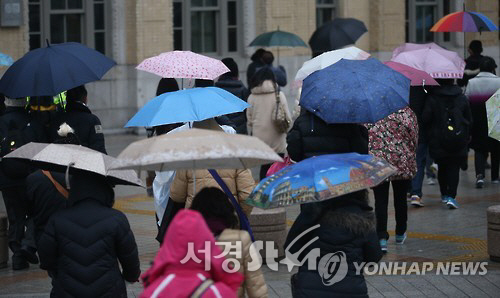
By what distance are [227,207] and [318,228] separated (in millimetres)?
928

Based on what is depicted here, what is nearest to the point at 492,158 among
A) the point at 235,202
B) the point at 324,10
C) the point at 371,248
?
the point at 235,202

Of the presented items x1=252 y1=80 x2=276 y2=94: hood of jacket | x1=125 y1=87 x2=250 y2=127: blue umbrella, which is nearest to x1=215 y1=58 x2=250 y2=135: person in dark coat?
x1=252 y1=80 x2=276 y2=94: hood of jacket

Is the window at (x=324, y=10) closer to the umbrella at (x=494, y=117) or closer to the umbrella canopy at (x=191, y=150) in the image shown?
the umbrella at (x=494, y=117)

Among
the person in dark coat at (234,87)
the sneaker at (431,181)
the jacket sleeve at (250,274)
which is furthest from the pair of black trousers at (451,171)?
the jacket sleeve at (250,274)

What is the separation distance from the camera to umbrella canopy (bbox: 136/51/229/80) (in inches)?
399

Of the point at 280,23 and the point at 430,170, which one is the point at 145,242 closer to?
the point at 430,170

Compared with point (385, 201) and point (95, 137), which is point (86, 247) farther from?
point (385, 201)

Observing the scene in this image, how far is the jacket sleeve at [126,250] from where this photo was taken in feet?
22.0

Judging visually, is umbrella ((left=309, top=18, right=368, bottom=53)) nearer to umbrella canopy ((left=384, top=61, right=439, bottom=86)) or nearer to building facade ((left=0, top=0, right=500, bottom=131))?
building facade ((left=0, top=0, right=500, bottom=131))

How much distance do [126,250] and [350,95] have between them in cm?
222

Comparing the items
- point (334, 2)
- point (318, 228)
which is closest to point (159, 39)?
point (334, 2)

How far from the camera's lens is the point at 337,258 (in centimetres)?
648

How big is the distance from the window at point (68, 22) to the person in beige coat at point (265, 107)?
28.5 feet

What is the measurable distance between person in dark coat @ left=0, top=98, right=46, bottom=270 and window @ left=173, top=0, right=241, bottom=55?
14.1 m
